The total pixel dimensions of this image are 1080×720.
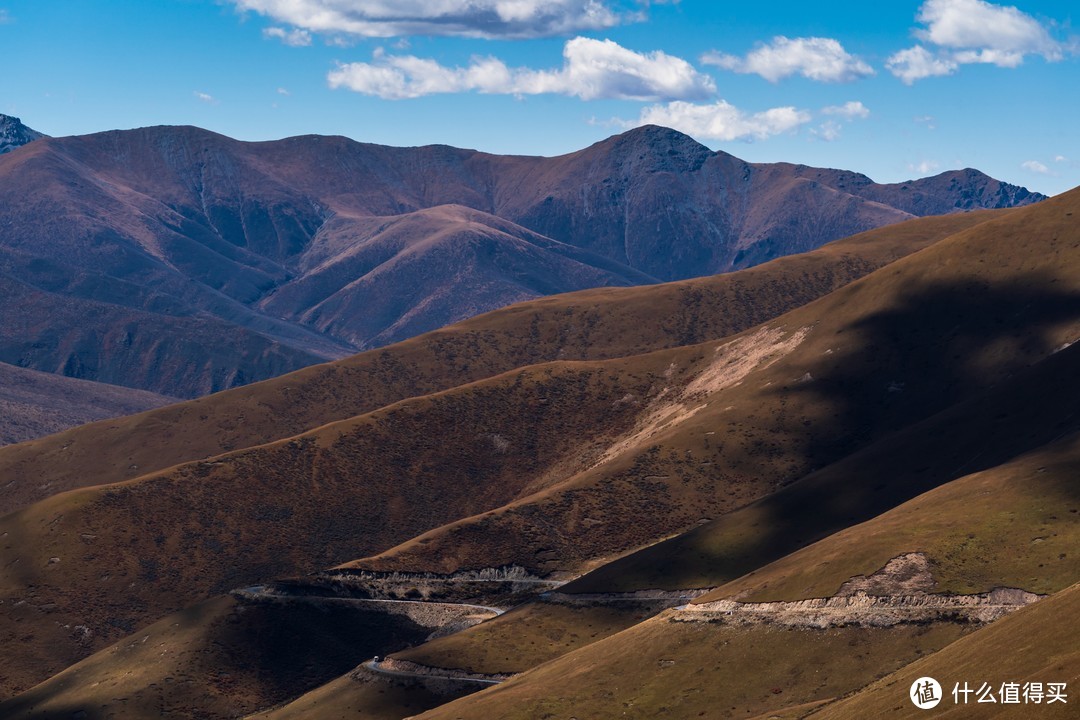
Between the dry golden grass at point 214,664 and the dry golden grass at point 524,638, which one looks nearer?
the dry golden grass at point 524,638

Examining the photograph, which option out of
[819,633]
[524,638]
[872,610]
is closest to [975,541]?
[872,610]

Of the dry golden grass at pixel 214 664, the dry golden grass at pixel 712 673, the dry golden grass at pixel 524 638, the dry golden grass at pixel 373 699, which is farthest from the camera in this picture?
the dry golden grass at pixel 214 664

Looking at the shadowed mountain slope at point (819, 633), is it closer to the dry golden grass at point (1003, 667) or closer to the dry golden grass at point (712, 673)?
the dry golden grass at point (712, 673)

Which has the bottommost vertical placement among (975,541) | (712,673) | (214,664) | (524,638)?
(214,664)

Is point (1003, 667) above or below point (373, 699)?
above

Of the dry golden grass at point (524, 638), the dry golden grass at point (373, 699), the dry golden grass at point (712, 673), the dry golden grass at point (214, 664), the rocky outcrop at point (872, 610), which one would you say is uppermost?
the rocky outcrop at point (872, 610)

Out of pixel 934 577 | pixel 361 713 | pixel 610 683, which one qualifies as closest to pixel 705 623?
pixel 610 683

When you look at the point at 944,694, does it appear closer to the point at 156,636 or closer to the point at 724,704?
the point at 724,704

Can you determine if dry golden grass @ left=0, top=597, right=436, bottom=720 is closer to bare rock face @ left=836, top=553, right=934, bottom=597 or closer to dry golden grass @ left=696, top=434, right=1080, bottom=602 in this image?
dry golden grass @ left=696, top=434, right=1080, bottom=602

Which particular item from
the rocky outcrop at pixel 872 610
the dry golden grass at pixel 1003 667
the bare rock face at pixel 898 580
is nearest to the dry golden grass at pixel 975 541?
the bare rock face at pixel 898 580

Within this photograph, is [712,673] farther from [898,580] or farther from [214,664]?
[214,664]

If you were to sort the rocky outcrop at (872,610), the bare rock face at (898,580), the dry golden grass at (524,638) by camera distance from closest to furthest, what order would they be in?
the rocky outcrop at (872,610) → the bare rock face at (898,580) → the dry golden grass at (524,638)
